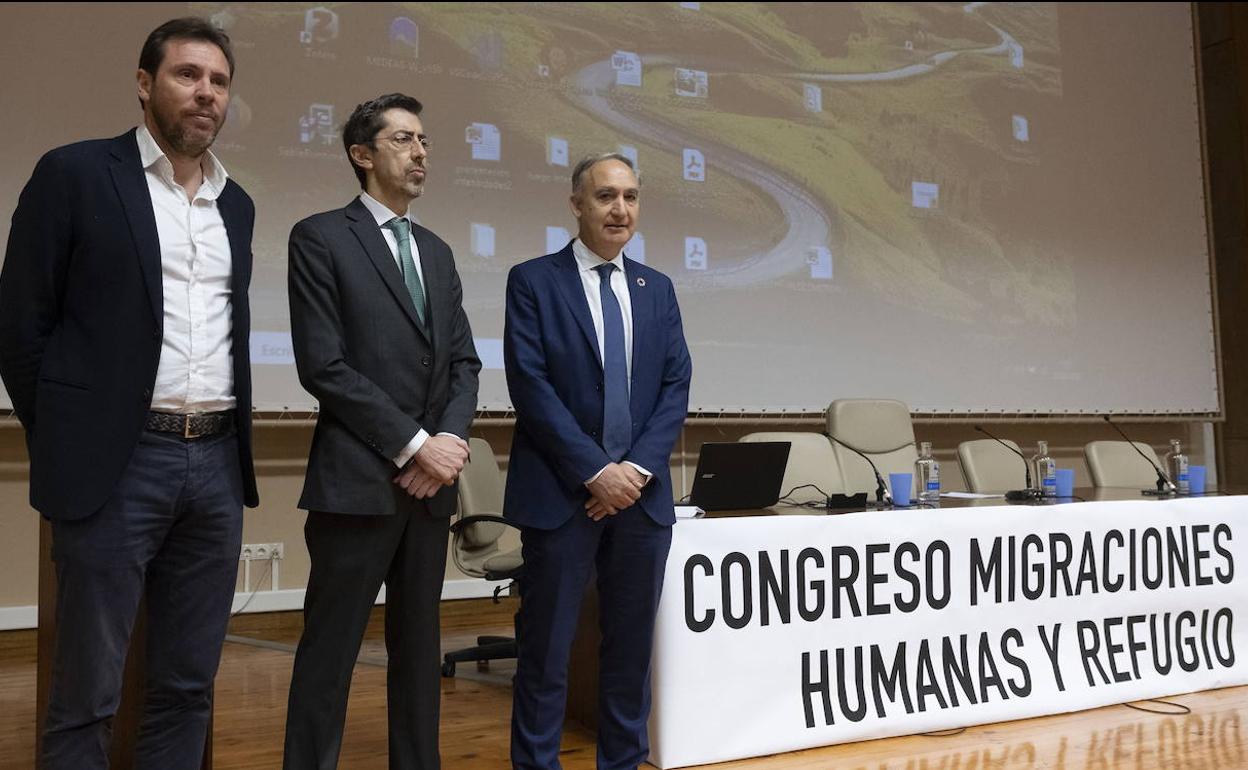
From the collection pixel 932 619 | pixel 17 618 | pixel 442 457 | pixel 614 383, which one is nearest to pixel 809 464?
pixel 932 619

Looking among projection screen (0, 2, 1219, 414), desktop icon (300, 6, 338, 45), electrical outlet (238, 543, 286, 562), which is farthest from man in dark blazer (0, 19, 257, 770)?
desktop icon (300, 6, 338, 45)

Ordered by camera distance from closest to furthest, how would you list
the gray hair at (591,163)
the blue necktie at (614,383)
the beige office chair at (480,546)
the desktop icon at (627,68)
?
the blue necktie at (614,383) < the gray hair at (591,163) < the beige office chair at (480,546) < the desktop icon at (627,68)

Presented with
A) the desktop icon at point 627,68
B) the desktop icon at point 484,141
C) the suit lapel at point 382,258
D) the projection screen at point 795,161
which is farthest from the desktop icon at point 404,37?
the suit lapel at point 382,258

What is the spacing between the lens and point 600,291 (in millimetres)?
2441

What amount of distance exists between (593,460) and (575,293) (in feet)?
1.42

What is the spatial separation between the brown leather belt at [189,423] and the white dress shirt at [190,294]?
1 cm

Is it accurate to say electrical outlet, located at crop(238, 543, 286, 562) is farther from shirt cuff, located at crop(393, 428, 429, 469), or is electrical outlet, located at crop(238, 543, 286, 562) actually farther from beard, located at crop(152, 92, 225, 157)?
beard, located at crop(152, 92, 225, 157)

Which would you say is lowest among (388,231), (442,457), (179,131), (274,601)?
(274,601)

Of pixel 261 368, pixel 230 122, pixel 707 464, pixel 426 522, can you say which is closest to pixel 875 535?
pixel 707 464

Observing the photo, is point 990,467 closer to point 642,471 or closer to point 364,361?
point 642,471

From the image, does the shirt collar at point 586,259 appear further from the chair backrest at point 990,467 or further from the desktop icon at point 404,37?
the desktop icon at point 404,37

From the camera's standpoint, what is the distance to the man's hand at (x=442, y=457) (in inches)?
78.2

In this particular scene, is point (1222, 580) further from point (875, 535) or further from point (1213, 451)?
point (1213, 451)

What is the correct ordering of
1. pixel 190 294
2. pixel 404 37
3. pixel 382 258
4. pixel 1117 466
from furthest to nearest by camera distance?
pixel 404 37, pixel 1117 466, pixel 382 258, pixel 190 294
